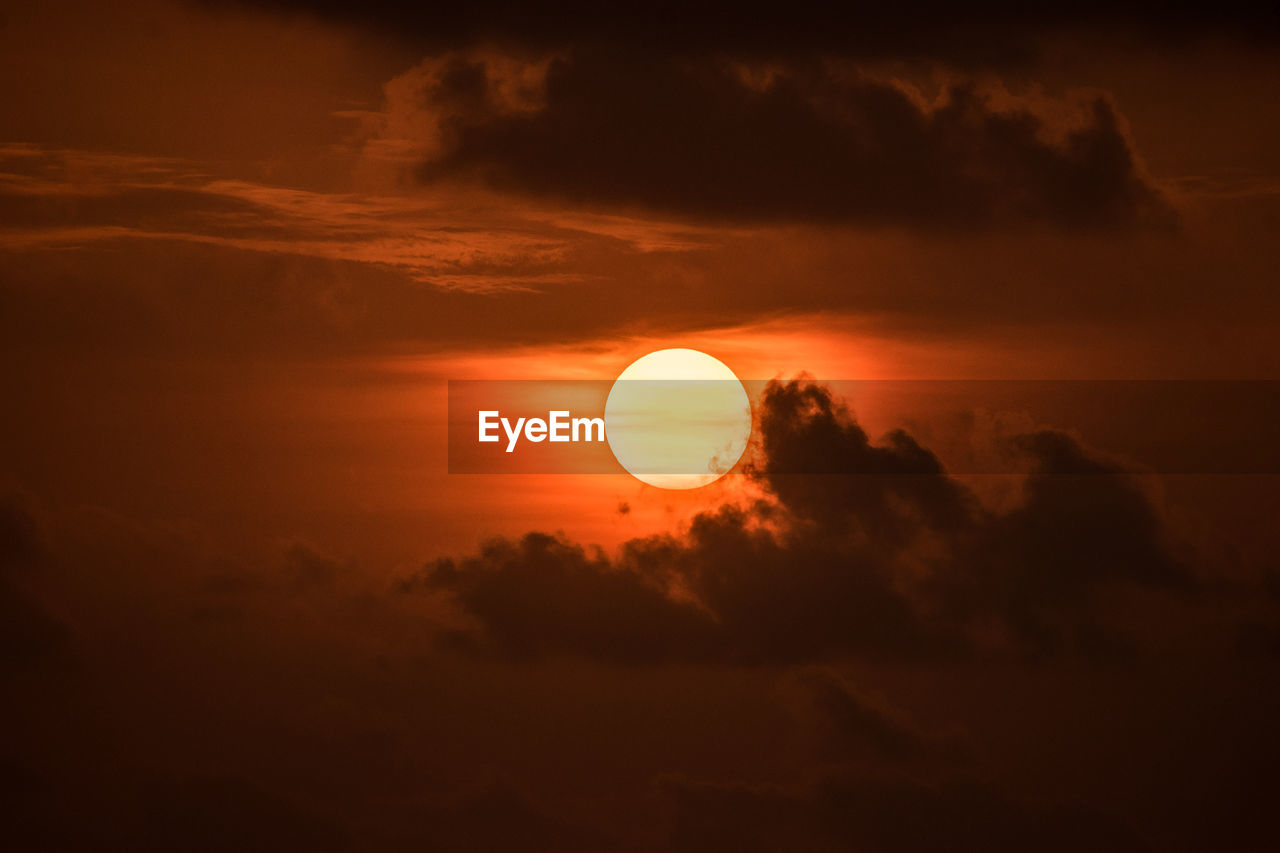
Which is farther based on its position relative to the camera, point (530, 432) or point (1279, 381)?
point (1279, 381)

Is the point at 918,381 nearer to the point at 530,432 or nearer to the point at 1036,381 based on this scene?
the point at 1036,381

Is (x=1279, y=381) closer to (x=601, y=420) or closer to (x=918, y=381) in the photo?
(x=918, y=381)

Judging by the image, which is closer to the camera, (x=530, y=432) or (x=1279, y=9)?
(x=530, y=432)

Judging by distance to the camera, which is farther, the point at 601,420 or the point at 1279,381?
the point at 1279,381

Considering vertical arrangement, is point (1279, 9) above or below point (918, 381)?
above

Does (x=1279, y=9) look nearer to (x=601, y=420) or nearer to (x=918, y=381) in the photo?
(x=918, y=381)

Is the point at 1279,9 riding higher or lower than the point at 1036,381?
higher

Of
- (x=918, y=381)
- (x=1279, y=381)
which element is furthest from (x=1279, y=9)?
(x=918, y=381)

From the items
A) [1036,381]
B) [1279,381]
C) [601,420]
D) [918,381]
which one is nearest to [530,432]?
[601,420]

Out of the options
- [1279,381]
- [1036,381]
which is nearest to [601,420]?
[1036,381]
